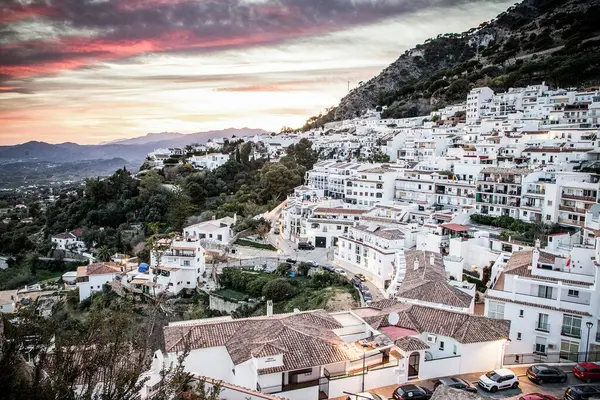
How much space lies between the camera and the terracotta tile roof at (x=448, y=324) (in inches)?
568

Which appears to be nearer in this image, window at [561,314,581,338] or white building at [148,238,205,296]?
window at [561,314,581,338]

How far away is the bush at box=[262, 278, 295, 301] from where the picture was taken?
102ft

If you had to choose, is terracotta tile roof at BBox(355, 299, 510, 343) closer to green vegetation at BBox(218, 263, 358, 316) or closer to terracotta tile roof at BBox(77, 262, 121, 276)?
green vegetation at BBox(218, 263, 358, 316)

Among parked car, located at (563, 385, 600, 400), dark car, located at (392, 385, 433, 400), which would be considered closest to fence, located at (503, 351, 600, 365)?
parked car, located at (563, 385, 600, 400)

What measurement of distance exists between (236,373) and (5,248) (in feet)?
171

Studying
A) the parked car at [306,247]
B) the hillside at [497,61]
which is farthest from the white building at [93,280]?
the hillside at [497,61]

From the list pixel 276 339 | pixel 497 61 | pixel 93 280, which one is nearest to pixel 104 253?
pixel 93 280

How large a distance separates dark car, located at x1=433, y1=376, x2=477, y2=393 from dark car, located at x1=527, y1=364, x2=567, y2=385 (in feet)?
6.90

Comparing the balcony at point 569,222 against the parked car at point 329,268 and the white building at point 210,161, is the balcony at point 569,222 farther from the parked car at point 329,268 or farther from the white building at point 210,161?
the white building at point 210,161

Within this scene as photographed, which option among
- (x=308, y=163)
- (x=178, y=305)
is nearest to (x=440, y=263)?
(x=178, y=305)

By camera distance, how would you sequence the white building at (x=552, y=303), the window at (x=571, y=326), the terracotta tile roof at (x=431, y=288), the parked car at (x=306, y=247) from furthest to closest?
the parked car at (x=306, y=247) → the terracotta tile roof at (x=431, y=288) → the window at (x=571, y=326) → the white building at (x=552, y=303)

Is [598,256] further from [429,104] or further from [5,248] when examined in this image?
[429,104]

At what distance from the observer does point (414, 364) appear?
13328mm

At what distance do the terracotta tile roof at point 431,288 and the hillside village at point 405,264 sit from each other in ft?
0.31
